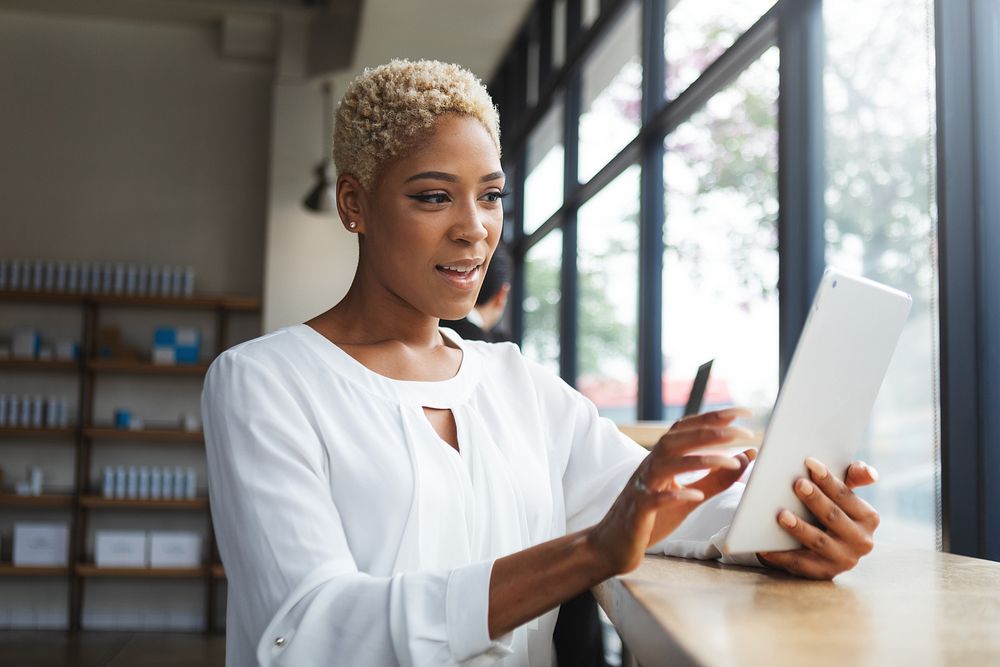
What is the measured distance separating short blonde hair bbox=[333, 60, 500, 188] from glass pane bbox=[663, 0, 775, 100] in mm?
1857

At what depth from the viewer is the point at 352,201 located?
127 centimetres

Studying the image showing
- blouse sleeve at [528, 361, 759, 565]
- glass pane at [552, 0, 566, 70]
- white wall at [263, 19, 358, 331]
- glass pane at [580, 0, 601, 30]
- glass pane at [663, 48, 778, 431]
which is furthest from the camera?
white wall at [263, 19, 358, 331]

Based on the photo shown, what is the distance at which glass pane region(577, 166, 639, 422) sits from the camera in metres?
4.08

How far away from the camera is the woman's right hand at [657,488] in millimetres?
823

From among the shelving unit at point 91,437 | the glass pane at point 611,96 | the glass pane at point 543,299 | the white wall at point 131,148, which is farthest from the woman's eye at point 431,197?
the white wall at point 131,148

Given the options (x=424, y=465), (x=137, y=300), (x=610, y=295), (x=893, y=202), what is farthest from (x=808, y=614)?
(x=137, y=300)

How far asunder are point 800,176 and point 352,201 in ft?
5.57

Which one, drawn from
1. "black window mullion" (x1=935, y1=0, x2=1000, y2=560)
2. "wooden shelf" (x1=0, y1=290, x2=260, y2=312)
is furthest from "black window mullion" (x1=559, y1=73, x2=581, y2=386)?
"black window mullion" (x1=935, y1=0, x2=1000, y2=560)

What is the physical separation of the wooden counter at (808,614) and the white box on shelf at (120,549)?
5711 mm

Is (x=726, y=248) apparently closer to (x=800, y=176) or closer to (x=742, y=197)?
(x=742, y=197)

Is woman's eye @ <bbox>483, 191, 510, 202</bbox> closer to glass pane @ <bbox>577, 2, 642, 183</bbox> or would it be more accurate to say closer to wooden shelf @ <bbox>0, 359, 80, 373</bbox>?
glass pane @ <bbox>577, 2, 642, 183</bbox>

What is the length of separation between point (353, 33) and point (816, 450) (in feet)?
18.9

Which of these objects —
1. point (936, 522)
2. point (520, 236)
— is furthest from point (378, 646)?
point (520, 236)

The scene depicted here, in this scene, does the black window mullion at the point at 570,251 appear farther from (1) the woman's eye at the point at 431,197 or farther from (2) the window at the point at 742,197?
(1) the woman's eye at the point at 431,197
